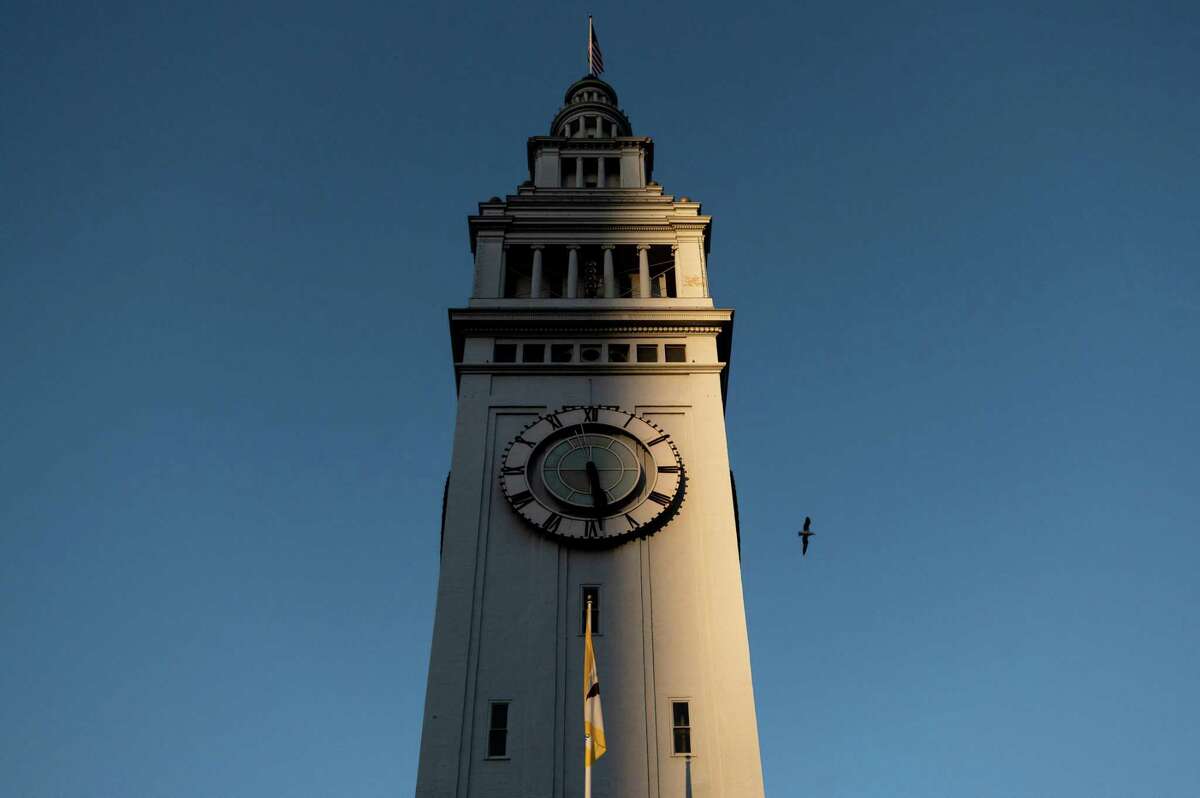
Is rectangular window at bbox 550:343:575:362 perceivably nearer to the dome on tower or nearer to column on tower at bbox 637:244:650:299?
column on tower at bbox 637:244:650:299

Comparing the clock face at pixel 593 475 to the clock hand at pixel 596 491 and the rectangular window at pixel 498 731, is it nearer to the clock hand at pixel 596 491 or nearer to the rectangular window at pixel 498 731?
the clock hand at pixel 596 491

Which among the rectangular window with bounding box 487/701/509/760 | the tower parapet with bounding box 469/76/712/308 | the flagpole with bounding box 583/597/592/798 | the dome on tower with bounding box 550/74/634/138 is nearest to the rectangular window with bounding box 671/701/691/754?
the flagpole with bounding box 583/597/592/798

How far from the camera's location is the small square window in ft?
148

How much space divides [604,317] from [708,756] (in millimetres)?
16767

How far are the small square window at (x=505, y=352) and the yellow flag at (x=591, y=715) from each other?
1262 cm

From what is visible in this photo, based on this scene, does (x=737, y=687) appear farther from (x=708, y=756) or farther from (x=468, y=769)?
(x=468, y=769)

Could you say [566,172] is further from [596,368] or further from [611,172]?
[596,368]

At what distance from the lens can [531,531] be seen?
39.3m

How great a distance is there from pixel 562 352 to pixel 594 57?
26299 mm

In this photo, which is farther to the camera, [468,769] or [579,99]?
[579,99]

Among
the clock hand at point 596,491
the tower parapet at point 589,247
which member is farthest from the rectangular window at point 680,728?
the tower parapet at point 589,247

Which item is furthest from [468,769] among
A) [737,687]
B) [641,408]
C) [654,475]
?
[641,408]

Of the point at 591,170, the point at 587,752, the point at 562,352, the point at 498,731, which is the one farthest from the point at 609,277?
the point at 587,752

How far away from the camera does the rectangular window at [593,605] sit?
36.8m
